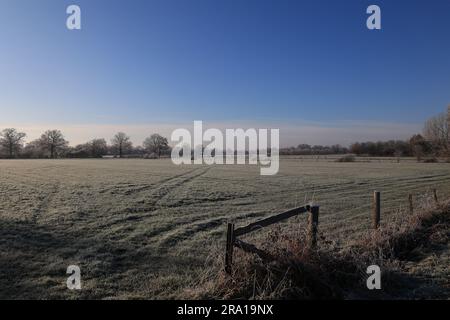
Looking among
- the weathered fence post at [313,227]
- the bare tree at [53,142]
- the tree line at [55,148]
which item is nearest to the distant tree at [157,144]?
the tree line at [55,148]

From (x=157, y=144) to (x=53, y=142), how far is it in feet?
154

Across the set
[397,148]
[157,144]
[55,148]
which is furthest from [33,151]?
[397,148]

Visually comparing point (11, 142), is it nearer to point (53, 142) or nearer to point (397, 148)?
point (53, 142)

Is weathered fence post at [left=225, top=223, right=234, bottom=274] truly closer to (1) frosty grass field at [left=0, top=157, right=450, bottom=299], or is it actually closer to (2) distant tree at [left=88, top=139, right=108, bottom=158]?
(1) frosty grass field at [left=0, top=157, right=450, bottom=299]

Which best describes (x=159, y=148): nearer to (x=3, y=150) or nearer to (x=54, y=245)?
(x=3, y=150)

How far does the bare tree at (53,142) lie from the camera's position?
158 m

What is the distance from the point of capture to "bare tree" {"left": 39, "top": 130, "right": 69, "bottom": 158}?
158m

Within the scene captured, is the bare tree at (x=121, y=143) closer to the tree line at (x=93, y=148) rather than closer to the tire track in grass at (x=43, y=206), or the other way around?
the tree line at (x=93, y=148)

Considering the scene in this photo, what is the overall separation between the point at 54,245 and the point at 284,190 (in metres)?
21.5

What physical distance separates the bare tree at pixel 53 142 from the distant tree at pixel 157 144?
128 feet

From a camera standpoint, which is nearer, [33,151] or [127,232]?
[127,232]

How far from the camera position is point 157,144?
168500 mm

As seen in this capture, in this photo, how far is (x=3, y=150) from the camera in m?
155
